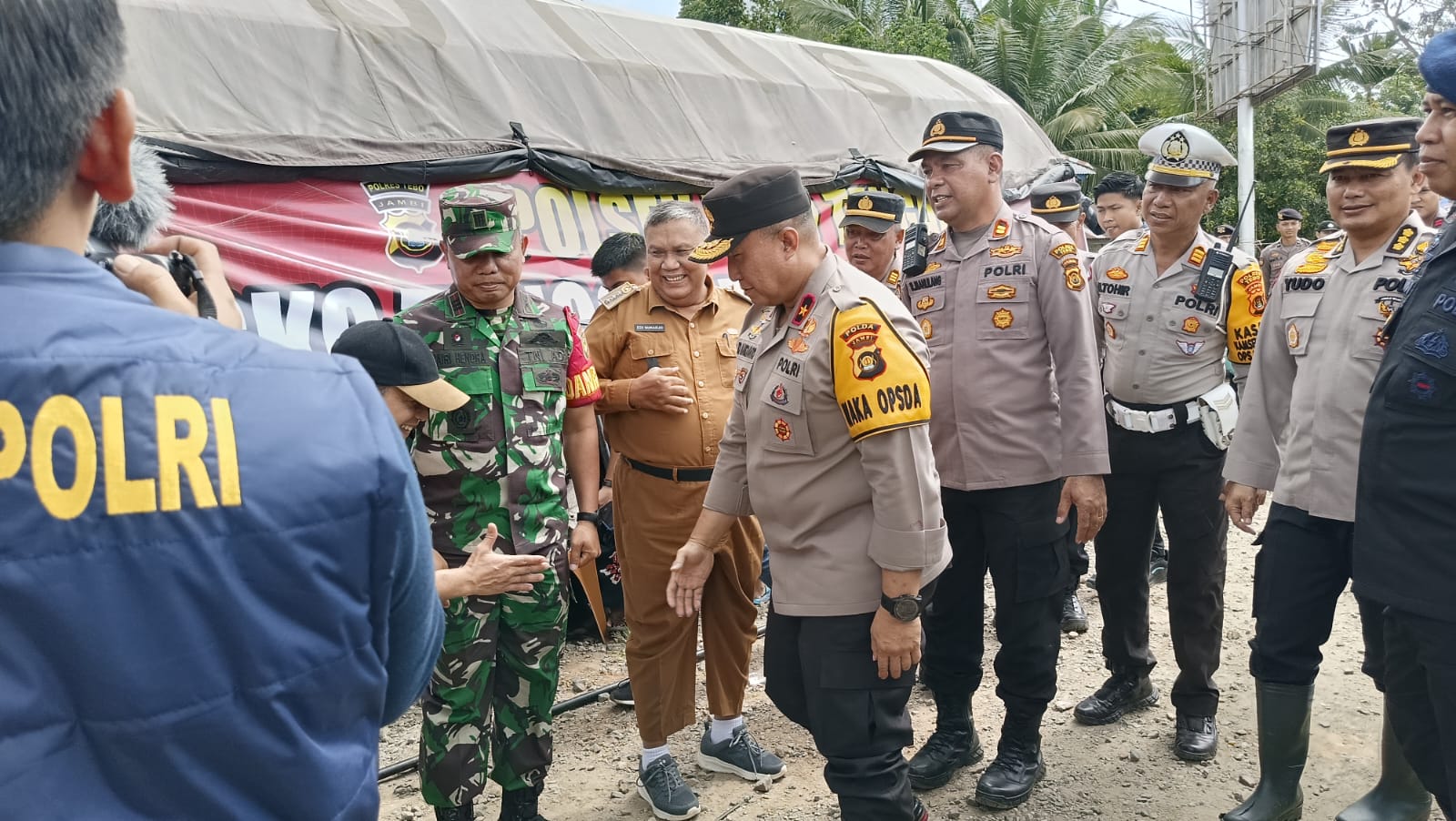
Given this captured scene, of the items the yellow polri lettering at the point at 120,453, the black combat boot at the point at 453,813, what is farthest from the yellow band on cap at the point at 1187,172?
the yellow polri lettering at the point at 120,453

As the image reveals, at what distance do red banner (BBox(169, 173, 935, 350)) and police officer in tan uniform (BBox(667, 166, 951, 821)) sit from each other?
3138 millimetres

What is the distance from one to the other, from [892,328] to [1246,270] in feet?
7.08

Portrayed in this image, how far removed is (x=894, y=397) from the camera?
2541 mm

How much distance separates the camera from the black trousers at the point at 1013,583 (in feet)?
11.7

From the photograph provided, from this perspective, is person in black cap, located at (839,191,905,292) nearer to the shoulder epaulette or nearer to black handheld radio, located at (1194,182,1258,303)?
the shoulder epaulette

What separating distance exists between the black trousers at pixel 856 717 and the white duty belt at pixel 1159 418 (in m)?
1.81

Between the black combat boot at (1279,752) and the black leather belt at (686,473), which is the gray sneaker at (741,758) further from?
the black combat boot at (1279,752)

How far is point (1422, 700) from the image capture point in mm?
2705

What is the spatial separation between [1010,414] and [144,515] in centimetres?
302

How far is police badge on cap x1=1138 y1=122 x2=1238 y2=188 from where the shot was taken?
157 inches

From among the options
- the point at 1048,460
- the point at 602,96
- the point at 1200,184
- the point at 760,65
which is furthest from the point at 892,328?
the point at 760,65

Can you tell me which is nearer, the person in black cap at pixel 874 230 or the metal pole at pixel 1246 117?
the person in black cap at pixel 874 230

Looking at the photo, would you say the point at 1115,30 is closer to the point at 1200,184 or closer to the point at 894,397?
the point at 1200,184

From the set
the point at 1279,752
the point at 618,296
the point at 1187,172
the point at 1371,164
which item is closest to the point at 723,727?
the point at 618,296
